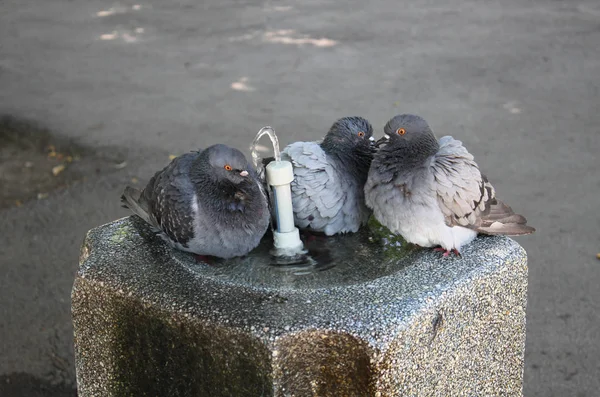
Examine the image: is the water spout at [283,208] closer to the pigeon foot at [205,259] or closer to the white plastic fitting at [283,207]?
the white plastic fitting at [283,207]

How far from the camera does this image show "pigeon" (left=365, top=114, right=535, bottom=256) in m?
2.48

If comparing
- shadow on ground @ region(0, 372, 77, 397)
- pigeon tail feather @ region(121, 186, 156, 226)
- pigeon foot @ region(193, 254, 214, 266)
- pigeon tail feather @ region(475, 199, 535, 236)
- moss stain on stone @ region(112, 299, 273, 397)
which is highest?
pigeon tail feather @ region(121, 186, 156, 226)

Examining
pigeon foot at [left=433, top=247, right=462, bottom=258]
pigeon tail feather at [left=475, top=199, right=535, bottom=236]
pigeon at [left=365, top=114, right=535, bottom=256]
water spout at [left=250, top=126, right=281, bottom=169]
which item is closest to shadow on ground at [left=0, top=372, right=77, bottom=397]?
water spout at [left=250, top=126, right=281, bottom=169]

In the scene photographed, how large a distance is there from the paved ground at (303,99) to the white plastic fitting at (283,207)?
5.11ft

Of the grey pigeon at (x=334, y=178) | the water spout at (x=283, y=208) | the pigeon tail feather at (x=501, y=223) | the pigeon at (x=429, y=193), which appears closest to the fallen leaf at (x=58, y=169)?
the grey pigeon at (x=334, y=178)

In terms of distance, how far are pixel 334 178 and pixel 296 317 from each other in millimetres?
865

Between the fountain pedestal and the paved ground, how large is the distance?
1265 millimetres

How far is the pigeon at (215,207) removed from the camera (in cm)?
248

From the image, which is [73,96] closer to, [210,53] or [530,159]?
[210,53]

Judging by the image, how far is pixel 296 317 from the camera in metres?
2.02

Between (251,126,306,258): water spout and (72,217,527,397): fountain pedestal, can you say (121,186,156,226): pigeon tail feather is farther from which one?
(251,126,306,258): water spout

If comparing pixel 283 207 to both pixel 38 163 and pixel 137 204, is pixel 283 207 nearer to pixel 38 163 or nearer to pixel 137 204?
pixel 137 204

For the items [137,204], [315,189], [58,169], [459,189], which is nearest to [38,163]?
[58,169]

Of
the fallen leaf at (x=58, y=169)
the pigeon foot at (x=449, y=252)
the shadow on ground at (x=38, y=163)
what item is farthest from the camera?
the fallen leaf at (x=58, y=169)
